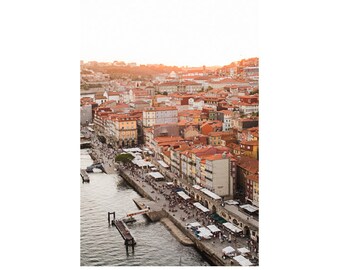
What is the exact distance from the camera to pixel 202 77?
968cm

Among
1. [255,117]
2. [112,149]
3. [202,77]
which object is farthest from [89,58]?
[112,149]

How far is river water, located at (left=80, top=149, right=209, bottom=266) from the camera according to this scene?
273 inches

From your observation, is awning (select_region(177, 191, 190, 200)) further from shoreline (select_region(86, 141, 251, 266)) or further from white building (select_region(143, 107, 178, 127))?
white building (select_region(143, 107, 178, 127))

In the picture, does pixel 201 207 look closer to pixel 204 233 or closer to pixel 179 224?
pixel 179 224

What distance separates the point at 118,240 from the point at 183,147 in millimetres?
2861

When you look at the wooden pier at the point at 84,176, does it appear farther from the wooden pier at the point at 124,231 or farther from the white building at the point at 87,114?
the white building at the point at 87,114

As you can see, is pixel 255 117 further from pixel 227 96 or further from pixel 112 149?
pixel 112 149

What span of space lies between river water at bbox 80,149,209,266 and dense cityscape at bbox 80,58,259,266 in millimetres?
92

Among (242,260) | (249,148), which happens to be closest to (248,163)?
(249,148)

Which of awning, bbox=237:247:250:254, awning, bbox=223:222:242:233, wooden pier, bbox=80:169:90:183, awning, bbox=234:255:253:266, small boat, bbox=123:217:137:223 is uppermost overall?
wooden pier, bbox=80:169:90:183

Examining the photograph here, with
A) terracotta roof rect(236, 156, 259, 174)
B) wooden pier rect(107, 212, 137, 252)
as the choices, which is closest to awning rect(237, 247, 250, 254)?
terracotta roof rect(236, 156, 259, 174)

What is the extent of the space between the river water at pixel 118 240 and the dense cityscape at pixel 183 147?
0.09m

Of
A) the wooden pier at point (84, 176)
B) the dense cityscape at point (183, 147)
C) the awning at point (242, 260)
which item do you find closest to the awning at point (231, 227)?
the dense cityscape at point (183, 147)

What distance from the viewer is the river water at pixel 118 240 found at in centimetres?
695
